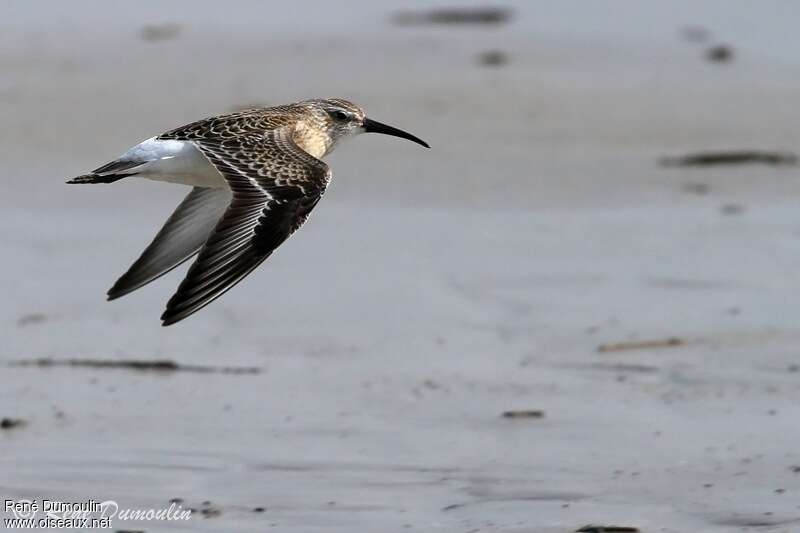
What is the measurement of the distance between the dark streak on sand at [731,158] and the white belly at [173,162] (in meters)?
5.00

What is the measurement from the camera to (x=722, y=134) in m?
12.0

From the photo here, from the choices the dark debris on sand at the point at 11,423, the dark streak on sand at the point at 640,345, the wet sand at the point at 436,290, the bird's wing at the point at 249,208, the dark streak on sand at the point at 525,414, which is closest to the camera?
the bird's wing at the point at 249,208

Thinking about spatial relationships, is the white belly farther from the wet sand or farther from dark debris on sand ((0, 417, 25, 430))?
dark debris on sand ((0, 417, 25, 430))

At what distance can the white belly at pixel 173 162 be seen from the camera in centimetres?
692

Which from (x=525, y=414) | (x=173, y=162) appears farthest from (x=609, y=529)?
(x=173, y=162)

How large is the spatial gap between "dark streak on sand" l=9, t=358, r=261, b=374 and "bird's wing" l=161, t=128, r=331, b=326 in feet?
4.01

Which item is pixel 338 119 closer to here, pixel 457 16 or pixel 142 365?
pixel 142 365

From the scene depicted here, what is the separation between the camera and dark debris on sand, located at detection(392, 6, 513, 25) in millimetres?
14344

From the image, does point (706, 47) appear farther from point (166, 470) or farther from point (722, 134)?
point (166, 470)

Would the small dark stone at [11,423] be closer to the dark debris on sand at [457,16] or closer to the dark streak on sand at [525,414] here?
the dark streak on sand at [525,414]

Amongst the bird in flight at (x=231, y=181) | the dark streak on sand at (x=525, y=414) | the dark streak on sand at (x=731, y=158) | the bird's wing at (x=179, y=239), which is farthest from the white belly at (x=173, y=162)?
the dark streak on sand at (x=731, y=158)

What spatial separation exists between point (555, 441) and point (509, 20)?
7822 millimetres

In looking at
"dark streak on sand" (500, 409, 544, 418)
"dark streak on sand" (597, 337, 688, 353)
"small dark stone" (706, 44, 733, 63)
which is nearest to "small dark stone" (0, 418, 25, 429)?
"dark streak on sand" (500, 409, 544, 418)

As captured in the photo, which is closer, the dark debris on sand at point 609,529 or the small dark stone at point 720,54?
the dark debris on sand at point 609,529
